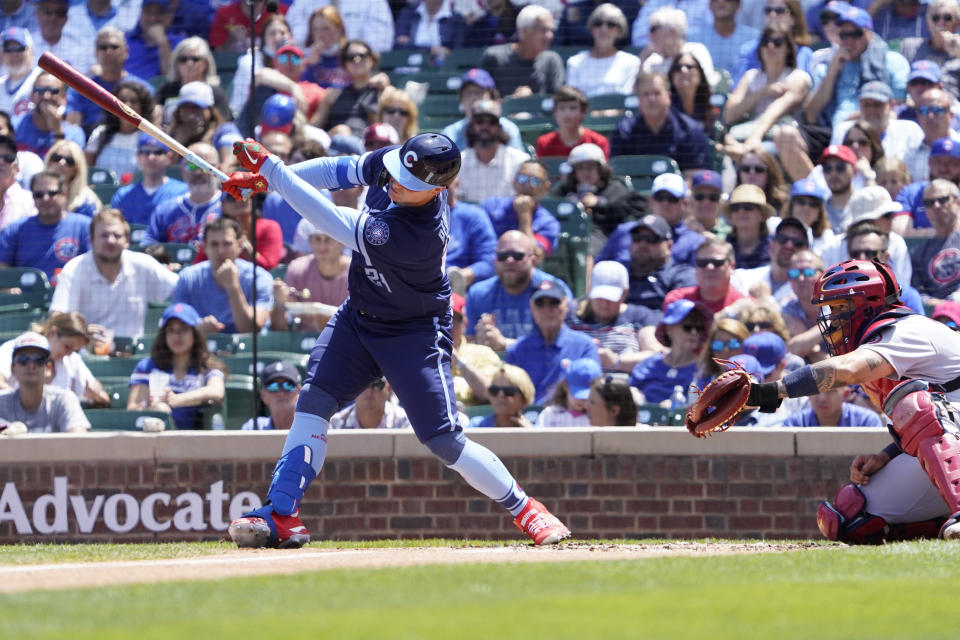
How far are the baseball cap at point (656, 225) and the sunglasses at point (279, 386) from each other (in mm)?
2787

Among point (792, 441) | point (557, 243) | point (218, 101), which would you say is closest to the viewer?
point (792, 441)

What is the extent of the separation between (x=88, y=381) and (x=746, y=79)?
18.2 feet

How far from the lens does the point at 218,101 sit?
12961 mm

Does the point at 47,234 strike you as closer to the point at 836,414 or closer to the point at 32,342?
the point at 32,342

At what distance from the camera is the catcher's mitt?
6.30m

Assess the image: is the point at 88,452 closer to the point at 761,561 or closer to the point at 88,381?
the point at 88,381

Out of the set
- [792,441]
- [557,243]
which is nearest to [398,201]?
[792,441]

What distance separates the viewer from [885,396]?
671cm

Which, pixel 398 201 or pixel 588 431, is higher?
pixel 398 201

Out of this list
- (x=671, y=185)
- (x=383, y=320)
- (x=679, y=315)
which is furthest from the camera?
(x=671, y=185)

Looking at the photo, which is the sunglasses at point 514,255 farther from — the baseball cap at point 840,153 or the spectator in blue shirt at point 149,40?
the spectator in blue shirt at point 149,40

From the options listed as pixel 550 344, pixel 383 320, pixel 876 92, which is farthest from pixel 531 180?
pixel 383 320

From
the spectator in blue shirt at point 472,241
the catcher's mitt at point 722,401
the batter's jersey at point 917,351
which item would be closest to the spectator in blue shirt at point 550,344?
the spectator in blue shirt at point 472,241

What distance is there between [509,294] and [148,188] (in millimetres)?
3414
